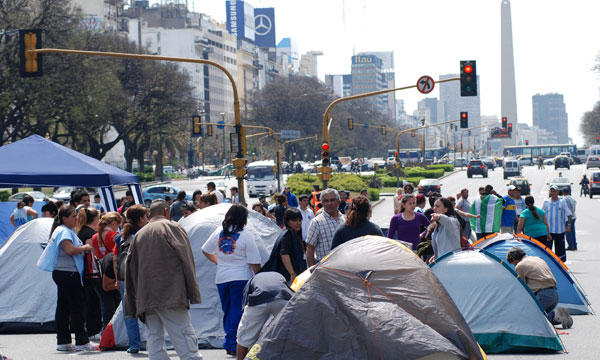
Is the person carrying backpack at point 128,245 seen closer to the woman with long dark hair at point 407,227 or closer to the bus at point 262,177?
the woman with long dark hair at point 407,227

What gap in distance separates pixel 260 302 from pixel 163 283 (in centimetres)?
95

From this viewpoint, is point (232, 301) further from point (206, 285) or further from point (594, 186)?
point (594, 186)

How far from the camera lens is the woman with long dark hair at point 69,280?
9.94 m

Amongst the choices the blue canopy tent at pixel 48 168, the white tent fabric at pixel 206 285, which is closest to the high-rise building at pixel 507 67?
the blue canopy tent at pixel 48 168

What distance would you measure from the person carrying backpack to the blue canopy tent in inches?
229

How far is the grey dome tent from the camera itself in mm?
6820

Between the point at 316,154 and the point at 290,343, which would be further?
the point at 316,154

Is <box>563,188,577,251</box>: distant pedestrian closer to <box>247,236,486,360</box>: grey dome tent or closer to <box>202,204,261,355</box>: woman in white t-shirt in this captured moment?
<box>202,204,261,355</box>: woman in white t-shirt

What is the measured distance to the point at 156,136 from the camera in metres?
79.9

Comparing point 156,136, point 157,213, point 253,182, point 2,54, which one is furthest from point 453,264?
point 156,136

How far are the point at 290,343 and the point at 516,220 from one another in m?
12.4

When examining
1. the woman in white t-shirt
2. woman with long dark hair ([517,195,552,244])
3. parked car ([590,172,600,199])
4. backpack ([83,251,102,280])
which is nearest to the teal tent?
the woman in white t-shirt

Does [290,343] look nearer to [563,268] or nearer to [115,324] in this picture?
[115,324]

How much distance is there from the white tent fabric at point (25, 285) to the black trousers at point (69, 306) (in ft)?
5.75
